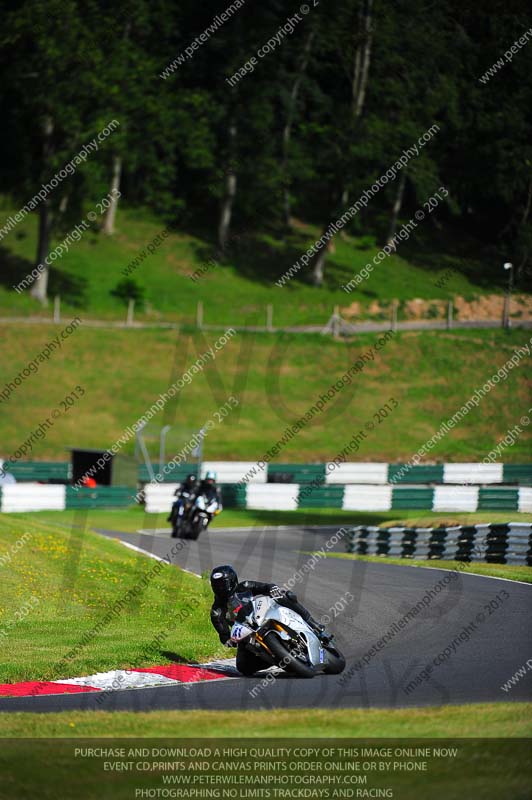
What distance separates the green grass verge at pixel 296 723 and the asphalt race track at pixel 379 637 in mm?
533

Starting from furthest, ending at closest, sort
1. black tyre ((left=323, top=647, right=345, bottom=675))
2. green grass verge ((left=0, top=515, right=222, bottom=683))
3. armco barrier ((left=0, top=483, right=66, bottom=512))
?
armco barrier ((left=0, top=483, right=66, bottom=512)) → green grass verge ((left=0, top=515, right=222, bottom=683)) → black tyre ((left=323, top=647, right=345, bottom=675))

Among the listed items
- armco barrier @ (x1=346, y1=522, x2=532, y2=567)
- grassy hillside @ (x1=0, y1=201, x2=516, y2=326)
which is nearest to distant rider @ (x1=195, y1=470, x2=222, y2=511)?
armco barrier @ (x1=346, y1=522, x2=532, y2=567)

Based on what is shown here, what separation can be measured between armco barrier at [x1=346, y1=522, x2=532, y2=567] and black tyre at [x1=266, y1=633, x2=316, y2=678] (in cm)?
1036

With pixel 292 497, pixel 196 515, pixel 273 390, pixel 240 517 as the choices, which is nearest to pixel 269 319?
pixel 273 390

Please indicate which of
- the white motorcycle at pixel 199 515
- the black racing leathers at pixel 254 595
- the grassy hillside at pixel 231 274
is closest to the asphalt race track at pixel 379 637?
the black racing leathers at pixel 254 595

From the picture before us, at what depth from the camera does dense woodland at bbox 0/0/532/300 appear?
5759 centimetres

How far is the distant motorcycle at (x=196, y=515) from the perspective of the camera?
24406mm

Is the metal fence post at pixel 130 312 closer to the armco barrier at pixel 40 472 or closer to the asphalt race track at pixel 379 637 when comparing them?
the armco barrier at pixel 40 472

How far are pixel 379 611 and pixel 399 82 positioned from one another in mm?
53745

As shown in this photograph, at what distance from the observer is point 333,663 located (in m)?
10.8

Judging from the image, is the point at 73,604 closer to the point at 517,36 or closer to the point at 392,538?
the point at 392,538

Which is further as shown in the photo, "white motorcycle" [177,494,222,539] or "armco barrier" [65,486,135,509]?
"armco barrier" [65,486,135,509]

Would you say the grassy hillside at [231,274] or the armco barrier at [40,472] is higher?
the grassy hillside at [231,274]

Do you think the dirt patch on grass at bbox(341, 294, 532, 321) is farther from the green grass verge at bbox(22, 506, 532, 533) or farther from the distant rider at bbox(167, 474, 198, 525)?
the distant rider at bbox(167, 474, 198, 525)
